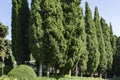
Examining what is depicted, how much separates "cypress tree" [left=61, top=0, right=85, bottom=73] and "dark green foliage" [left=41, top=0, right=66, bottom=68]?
1.08 meters

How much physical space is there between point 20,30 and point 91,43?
14503mm

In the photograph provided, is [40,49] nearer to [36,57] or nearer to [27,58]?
[36,57]

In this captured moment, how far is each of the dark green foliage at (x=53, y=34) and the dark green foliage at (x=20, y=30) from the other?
10.5ft

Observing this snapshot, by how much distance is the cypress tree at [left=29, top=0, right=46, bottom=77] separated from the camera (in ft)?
93.8

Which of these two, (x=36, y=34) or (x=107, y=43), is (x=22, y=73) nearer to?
(x=36, y=34)

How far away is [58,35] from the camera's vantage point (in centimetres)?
2967

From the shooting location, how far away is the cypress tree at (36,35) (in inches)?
1126

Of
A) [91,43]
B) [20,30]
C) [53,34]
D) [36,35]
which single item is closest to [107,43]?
[91,43]

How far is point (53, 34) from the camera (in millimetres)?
29484

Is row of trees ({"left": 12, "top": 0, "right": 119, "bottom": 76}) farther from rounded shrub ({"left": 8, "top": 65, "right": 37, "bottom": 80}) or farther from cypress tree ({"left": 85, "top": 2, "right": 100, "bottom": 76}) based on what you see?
cypress tree ({"left": 85, "top": 2, "right": 100, "bottom": 76})

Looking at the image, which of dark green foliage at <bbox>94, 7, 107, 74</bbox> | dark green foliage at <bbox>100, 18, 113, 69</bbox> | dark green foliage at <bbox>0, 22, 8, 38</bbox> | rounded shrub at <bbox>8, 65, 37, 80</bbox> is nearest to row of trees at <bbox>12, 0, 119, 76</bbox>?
dark green foliage at <bbox>0, 22, 8, 38</bbox>

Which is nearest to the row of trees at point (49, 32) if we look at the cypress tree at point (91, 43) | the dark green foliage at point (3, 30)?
the dark green foliage at point (3, 30)

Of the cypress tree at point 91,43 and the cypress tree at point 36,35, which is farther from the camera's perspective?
the cypress tree at point 91,43

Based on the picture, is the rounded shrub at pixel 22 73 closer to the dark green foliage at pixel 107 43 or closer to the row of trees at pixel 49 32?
the row of trees at pixel 49 32
